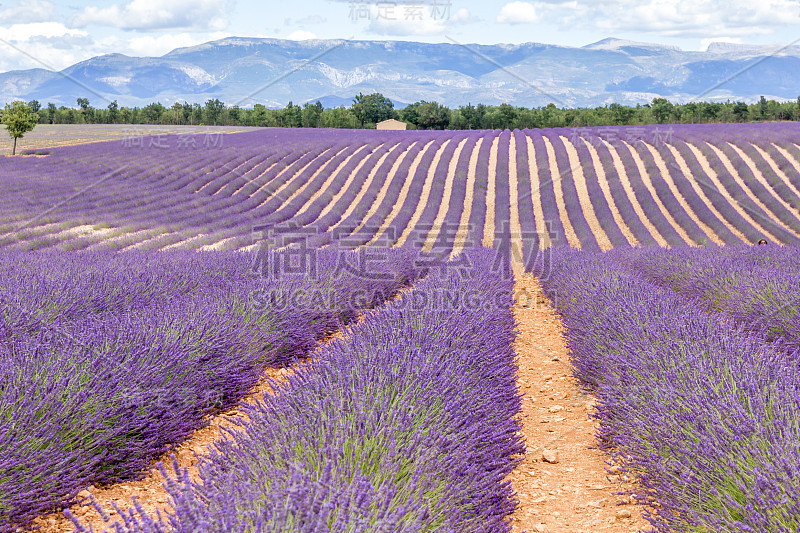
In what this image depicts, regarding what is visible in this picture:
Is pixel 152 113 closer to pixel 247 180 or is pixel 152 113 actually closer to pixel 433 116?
pixel 433 116

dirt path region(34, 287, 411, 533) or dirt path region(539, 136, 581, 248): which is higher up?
dirt path region(539, 136, 581, 248)

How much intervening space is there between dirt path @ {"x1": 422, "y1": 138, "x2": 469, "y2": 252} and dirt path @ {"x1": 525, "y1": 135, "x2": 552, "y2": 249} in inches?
106

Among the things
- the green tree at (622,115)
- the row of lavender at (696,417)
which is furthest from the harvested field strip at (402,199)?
the green tree at (622,115)

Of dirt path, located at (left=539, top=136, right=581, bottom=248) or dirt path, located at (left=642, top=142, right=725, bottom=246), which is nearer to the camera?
dirt path, located at (left=642, top=142, right=725, bottom=246)

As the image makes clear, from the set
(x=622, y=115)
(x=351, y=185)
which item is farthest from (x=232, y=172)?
(x=622, y=115)

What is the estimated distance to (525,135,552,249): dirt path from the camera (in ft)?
50.1

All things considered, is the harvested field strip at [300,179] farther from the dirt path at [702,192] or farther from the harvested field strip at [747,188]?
the harvested field strip at [747,188]

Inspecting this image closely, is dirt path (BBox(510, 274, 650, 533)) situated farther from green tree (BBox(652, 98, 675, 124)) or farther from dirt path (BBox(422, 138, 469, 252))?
green tree (BBox(652, 98, 675, 124))

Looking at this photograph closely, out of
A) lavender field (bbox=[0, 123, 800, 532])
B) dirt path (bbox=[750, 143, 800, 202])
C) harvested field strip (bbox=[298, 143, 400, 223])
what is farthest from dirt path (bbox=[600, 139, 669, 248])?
harvested field strip (bbox=[298, 143, 400, 223])

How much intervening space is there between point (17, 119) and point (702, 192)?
87.3ft

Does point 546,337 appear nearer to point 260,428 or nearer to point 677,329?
point 677,329

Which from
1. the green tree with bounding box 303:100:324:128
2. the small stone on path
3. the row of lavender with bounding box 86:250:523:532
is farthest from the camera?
the green tree with bounding box 303:100:324:128

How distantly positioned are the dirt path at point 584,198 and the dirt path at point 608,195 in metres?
0.51

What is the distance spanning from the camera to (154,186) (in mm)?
18266
